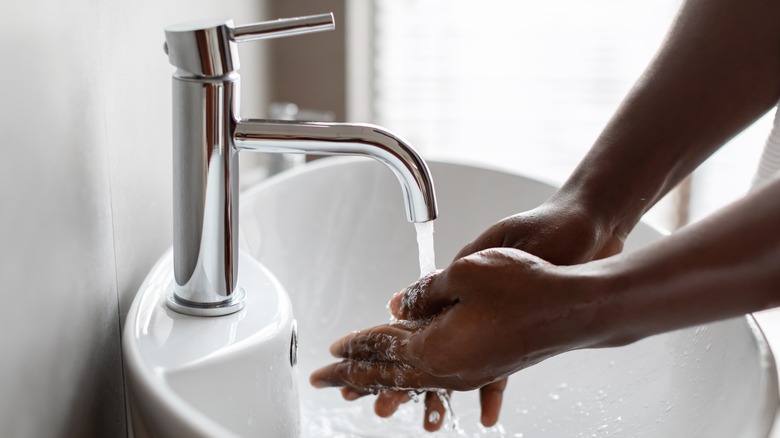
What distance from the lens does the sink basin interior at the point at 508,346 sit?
0.61 meters

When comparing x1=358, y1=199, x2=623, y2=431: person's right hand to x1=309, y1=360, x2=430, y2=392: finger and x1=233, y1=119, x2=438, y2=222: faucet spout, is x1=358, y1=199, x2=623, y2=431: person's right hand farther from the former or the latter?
x1=233, y1=119, x2=438, y2=222: faucet spout

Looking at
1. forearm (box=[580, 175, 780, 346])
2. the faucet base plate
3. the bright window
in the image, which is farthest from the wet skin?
the bright window

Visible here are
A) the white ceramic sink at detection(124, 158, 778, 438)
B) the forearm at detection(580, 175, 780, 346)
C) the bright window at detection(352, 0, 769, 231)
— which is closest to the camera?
the forearm at detection(580, 175, 780, 346)

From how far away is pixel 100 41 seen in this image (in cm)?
63

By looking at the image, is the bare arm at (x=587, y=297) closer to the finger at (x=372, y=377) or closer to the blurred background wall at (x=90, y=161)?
the finger at (x=372, y=377)

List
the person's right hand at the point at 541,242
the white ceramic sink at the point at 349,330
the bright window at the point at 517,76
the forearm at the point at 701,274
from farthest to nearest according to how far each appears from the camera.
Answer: the bright window at the point at 517,76, the person's right hand at the point at 541,242, the white ceramic sink at the point at 349,330, the forearm at the point at 701,274

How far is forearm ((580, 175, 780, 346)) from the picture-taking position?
0.44 meters

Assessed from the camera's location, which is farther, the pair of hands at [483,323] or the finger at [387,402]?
the finger at [387,402]

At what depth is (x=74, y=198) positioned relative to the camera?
1.92 feet

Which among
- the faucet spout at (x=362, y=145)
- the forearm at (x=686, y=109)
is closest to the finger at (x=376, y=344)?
the faucet spout at (x=362, y=145)

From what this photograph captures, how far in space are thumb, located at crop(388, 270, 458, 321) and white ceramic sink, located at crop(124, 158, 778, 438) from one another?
0.10 metres

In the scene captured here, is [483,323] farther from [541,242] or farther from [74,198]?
[74,198]

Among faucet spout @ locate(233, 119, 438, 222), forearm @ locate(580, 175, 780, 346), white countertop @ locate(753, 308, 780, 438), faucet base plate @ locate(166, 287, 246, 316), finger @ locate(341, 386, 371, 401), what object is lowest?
finger @ locate(341, 386, 371, 401)

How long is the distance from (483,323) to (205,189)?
0.77ft
